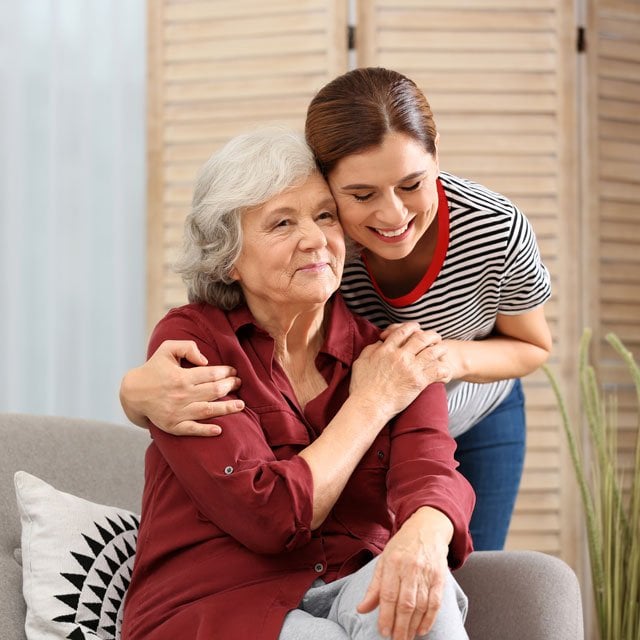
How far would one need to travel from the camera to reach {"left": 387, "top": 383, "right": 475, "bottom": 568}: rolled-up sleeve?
1398 millimetres

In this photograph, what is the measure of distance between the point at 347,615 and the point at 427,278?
674 mm

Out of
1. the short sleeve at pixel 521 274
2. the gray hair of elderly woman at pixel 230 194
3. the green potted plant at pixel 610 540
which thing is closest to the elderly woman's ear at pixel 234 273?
the gray hair of elderly woman at pixel 230 194

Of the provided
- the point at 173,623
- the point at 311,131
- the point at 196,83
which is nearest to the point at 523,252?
the point at 311,131

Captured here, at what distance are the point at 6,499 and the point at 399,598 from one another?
814mm

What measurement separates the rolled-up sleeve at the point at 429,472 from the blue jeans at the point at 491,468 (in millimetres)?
594

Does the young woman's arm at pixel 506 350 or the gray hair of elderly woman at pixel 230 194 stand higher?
the gray hair of elderly woman at pixel 230 194

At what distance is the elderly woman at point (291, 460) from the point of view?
4.43ft

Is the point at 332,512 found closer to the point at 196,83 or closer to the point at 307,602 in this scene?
the point at 307,602

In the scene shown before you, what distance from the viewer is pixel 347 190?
61.6 inches

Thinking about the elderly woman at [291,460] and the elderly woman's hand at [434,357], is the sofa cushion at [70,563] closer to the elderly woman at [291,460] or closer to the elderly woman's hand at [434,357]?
the elderly woman at [291,460]

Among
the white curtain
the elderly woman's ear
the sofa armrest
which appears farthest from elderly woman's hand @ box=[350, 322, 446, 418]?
the white curtain

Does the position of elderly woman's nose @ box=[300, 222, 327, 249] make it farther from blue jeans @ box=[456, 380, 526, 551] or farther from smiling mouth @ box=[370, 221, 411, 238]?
blue jeans @ box=[456, 380, 526, 551]

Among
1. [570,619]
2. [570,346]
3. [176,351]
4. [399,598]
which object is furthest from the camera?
[570,346]

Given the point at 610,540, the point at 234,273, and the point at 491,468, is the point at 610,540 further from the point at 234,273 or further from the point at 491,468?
the point at 234,273
